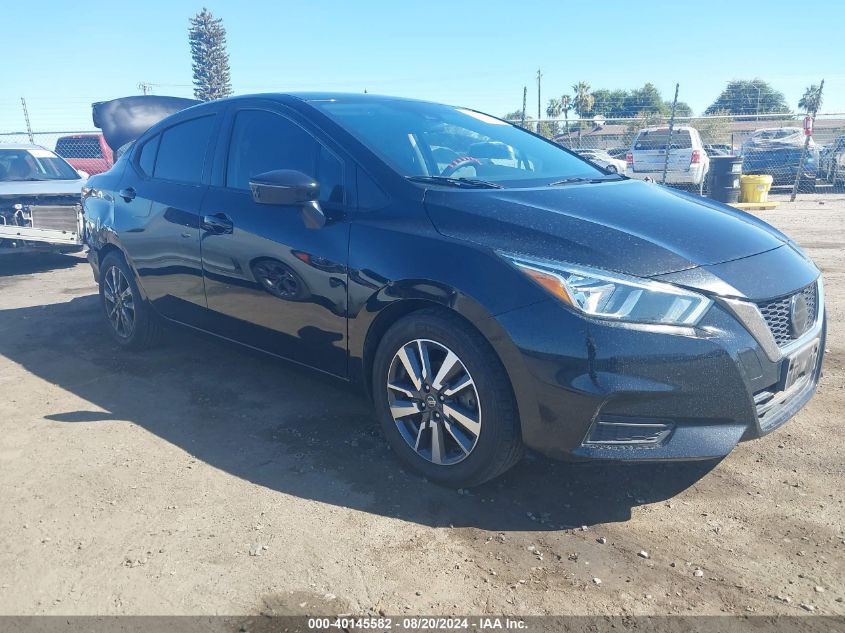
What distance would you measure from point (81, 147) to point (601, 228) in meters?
17.3

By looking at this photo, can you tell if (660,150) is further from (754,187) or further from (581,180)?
(581,180)

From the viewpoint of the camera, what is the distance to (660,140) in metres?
17.1

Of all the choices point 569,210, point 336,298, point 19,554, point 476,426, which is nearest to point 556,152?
point 569,210

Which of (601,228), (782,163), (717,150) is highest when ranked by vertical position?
(601,228)

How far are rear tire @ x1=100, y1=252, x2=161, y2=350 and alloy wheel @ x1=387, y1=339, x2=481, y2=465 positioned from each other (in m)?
2.41

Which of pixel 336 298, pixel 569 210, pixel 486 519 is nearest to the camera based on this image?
pixel 486 519

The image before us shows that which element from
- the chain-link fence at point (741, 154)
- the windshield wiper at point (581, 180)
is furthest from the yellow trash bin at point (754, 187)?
the windshield wiper at point (581, 180)

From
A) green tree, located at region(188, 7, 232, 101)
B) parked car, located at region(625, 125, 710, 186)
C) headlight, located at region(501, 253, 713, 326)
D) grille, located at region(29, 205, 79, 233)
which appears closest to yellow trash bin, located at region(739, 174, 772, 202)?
parked car, located at region(625, 125, 710, 186)

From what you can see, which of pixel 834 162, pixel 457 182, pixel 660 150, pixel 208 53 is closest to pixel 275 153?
pixel 457 182

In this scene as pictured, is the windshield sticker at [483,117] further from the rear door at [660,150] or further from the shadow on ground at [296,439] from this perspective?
the rear door at [660,150]

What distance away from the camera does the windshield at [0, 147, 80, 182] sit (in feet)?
30.8

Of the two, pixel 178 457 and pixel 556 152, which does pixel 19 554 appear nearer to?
pixel 178 457

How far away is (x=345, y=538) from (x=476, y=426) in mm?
676

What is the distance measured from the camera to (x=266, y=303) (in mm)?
3615
